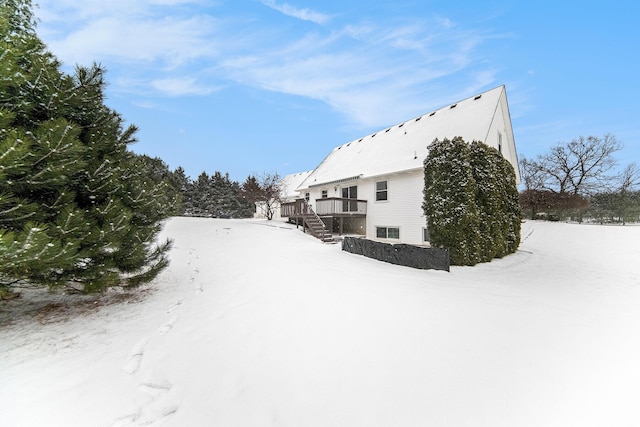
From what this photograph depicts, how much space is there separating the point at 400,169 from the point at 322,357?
12.3 metres

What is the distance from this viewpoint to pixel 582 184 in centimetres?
2681

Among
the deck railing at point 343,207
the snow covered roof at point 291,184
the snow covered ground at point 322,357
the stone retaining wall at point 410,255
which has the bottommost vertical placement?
the snow covered ground at point 322,357

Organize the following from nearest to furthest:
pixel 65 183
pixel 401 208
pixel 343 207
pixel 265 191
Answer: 1. pixel 65 183
2. pixel 401 208
3. pixel 343 207
4. pixel 265 191

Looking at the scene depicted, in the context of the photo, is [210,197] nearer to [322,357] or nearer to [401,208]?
[401,208]

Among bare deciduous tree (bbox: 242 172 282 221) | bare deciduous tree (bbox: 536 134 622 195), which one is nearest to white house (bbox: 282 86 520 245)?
bare deciduous tree (bbox: 242 172 282 221)

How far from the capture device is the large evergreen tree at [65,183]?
9.90 feet

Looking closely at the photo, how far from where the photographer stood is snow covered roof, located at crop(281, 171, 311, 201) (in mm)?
29331

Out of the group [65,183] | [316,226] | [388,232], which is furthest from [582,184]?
[65,183]

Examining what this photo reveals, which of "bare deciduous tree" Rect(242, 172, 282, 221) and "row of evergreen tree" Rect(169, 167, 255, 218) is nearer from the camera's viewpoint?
"bare deciduous tree" Rect(242, 172, 282, 221)

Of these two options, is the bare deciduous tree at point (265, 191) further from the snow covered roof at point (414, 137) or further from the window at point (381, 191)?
the window at point (381, 191)

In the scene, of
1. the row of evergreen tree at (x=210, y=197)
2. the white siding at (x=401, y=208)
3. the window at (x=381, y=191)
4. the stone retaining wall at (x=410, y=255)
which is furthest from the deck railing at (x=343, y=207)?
the row of evergreen tree at (x=210, y=197)

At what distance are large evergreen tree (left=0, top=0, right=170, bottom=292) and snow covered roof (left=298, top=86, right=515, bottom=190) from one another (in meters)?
12.2

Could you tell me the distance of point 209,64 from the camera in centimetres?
1405

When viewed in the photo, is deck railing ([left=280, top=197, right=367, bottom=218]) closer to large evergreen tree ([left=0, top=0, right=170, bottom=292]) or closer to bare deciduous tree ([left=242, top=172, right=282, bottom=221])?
bare deciduous tree ([left=242, top=172, right=282, bottom=221])
